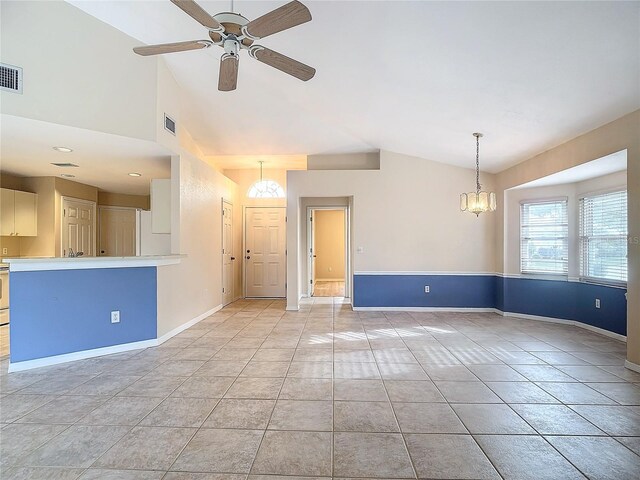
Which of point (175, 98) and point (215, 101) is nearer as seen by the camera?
point (175, 98)

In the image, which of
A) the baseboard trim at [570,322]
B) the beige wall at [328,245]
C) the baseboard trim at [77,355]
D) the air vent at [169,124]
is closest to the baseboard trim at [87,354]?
the baseboard trim at [77,355]

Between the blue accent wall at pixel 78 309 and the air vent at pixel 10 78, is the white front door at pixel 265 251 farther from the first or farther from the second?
the air vent at pixel 10 78

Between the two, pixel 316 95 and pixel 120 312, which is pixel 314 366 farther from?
pixel 316 95

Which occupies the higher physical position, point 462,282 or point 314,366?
point 462,282

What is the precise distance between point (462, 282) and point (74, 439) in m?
5.66

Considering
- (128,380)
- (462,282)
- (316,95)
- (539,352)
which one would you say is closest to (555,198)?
(462,282)

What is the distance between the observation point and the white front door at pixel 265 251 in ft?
25.2

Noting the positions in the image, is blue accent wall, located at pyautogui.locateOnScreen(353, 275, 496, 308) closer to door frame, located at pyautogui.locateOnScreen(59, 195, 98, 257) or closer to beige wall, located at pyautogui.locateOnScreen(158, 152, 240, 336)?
beige wall, located at pyautogui.locateOnScreen(158, 152, 240, 336)

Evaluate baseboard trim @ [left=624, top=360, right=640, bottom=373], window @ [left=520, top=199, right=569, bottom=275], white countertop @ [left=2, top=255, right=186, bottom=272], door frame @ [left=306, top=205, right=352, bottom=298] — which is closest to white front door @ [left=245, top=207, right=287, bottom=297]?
door frame @ [left=306, top=205, right=352, bottom=298]

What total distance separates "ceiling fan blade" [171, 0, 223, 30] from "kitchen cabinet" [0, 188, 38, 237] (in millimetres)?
5226

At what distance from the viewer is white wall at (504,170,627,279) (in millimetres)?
4566

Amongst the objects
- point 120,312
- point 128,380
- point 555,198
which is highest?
point 555,198

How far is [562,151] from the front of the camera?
4.25 metres

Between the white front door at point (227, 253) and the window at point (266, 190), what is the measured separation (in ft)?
2.61
